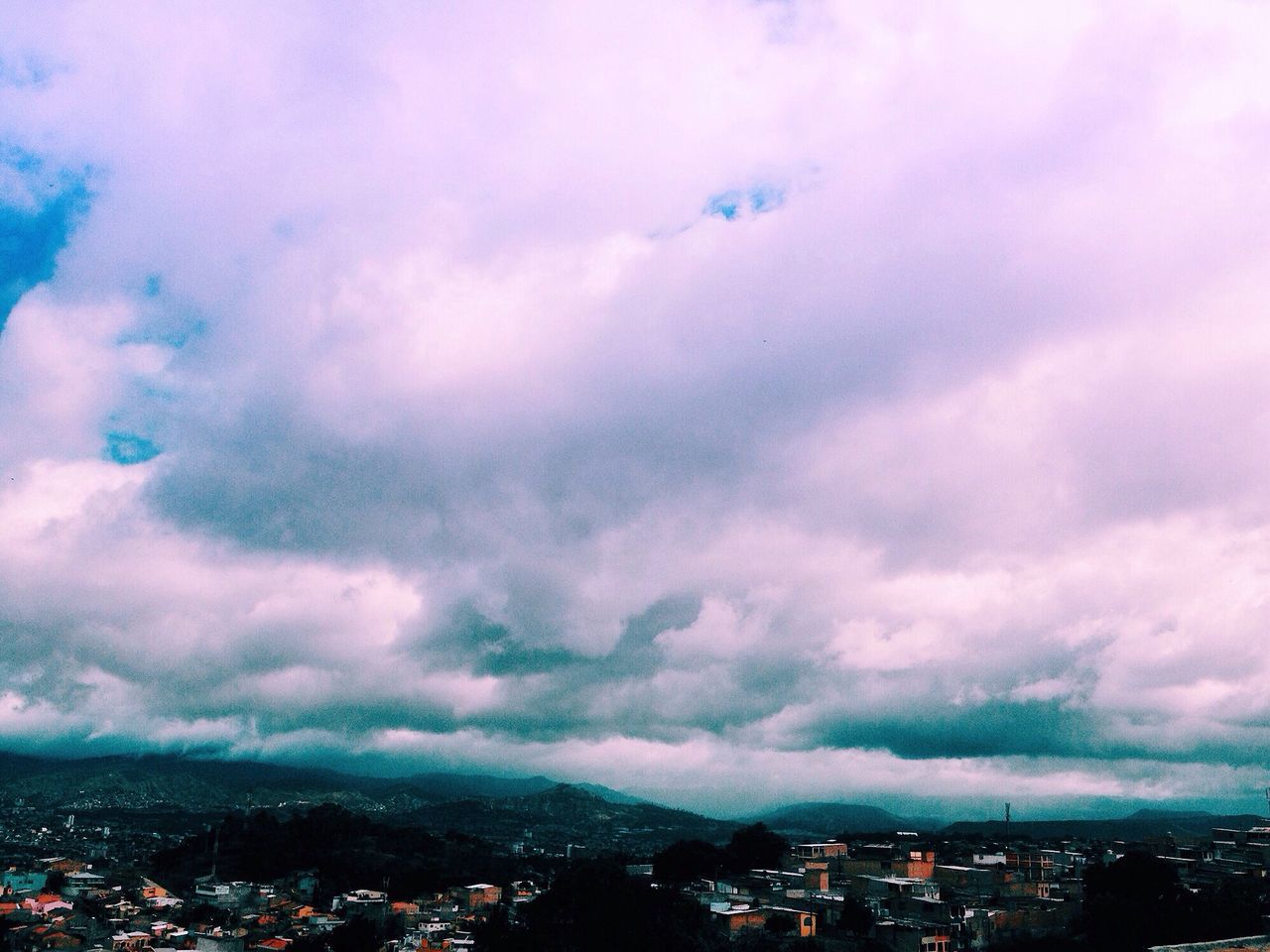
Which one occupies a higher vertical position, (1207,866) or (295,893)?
(1207,866)

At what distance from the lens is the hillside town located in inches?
2411

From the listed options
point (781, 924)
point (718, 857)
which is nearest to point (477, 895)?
point (718, 857)

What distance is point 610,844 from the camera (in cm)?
16438

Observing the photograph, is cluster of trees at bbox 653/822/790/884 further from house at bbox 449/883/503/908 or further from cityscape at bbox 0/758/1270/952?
house at bbox 449/883/503/908

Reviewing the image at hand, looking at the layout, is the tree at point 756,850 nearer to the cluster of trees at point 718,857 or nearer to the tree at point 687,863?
the cluster of trees at point 718,857

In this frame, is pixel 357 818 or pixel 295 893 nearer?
pixel 295 893

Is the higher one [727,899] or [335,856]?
[727,899]

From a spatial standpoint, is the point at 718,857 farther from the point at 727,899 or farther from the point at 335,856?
the point at 335,856

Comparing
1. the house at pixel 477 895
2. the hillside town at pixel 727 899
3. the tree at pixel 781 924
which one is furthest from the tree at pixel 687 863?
the tree at pixel 781 924

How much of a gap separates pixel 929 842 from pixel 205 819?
125 meters

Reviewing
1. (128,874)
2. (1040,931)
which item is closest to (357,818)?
(128,874)

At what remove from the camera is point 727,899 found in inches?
2808

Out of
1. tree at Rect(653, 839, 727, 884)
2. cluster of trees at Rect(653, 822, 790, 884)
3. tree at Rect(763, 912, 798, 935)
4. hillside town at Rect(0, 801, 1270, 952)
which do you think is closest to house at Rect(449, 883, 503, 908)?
hillside town at Rect(0, 801, 1270, 952)

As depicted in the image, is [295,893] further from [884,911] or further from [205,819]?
[205,819]
